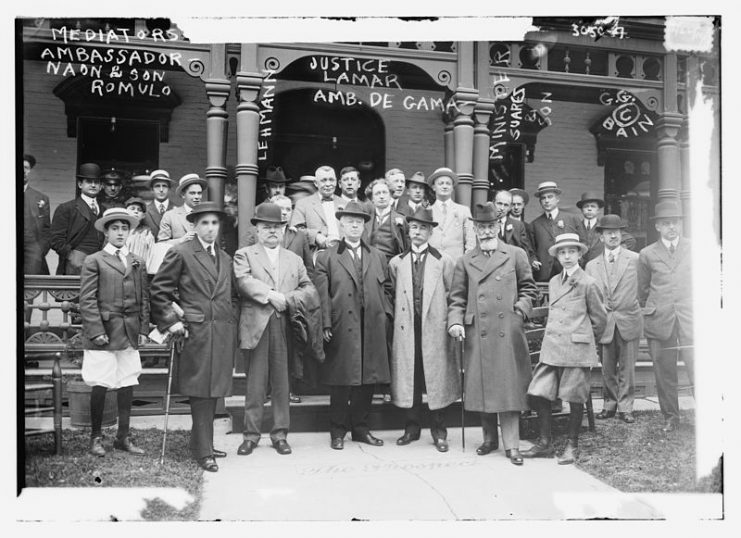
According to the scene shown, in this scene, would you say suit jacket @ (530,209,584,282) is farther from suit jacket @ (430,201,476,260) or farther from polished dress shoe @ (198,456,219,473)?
polished dress shoe @ (198,456,219,473)

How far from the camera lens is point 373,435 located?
6.67 meters

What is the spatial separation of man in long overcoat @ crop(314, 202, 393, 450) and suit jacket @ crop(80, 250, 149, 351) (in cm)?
155

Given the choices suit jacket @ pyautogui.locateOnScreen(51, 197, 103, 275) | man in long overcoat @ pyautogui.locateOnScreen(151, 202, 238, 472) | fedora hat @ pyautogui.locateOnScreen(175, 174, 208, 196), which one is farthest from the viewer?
fedora hat @ pyautogui.locateOnScreen(175, 174, 208, 196)

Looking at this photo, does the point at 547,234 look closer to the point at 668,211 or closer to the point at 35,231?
the point at 668,211

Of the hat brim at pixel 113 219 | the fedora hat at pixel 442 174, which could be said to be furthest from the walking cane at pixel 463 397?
the hat brim at pixel 113 219

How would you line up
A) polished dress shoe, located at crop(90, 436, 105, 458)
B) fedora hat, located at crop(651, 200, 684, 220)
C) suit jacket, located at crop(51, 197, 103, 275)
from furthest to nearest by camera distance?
fedora hat, located at crop(651, 200, 684, 220) < suit jacket, located at crop(51, 197, 103, 275) < polished dress shoe, located at crop(90, 436, 105, 458)

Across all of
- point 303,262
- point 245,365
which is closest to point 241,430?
point 245,365

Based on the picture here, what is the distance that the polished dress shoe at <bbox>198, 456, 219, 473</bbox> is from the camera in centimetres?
584

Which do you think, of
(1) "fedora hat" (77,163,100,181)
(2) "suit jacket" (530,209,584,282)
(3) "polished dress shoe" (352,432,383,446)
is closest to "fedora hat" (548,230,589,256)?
(2) "suit jacket" (530,209,584,282)

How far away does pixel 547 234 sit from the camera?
24.4 ft

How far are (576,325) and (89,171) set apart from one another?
5.07 metres

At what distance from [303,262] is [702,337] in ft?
12.4

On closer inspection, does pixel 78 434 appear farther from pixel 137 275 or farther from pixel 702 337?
pixel 702 337

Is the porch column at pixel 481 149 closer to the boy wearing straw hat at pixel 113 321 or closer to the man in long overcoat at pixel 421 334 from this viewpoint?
the man in long overcoat at pixel 421 334
